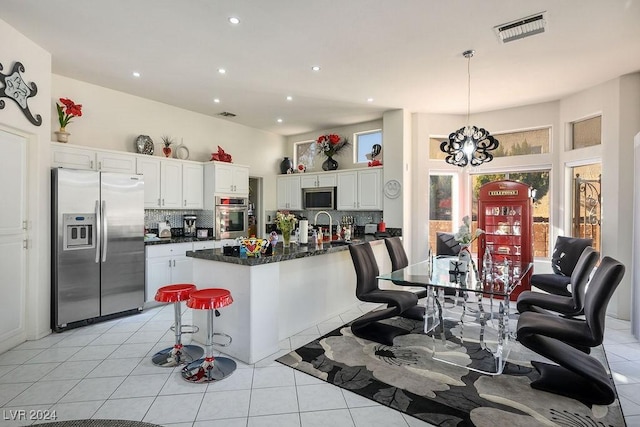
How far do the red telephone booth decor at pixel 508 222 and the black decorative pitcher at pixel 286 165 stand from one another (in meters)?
3.81

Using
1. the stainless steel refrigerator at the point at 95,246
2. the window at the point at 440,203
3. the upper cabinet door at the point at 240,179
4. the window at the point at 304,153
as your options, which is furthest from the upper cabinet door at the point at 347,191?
the stainless steel refrigerator at the point at 95,246

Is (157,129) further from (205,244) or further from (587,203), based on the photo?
(587,203)

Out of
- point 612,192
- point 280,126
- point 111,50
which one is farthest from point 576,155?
point 111,50

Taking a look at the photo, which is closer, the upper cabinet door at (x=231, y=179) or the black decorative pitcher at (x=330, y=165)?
the upper cabinet door at (x=231, y=179)

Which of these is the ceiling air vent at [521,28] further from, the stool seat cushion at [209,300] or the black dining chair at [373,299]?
the stool seat cushion at [209,300]

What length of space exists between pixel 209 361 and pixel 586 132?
19.2 feet

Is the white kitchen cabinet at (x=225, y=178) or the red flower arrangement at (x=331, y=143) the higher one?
the red flower arrangement at (x=331, y=143)

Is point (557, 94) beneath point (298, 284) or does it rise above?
above

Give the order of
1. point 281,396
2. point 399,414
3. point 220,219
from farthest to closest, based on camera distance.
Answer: point 220,219, point 281,396, point 399,414

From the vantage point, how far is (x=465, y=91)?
4.78m

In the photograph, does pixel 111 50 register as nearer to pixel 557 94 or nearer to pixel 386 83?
pixel 386 83

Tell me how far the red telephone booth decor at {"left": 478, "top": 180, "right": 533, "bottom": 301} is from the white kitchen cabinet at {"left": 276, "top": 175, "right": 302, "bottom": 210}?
349 centimetres

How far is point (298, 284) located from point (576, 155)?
4.55 m

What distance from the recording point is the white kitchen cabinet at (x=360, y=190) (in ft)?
19.4
